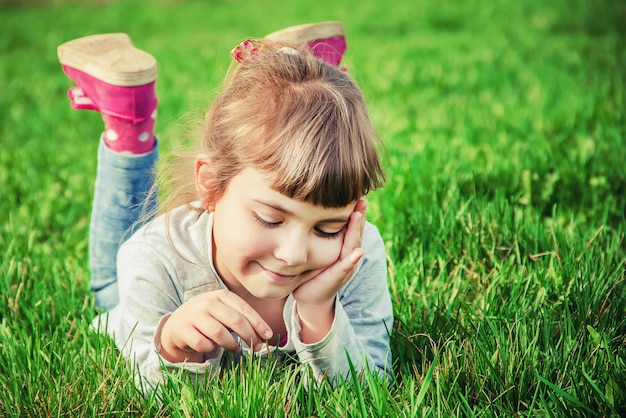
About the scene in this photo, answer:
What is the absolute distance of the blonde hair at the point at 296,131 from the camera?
1846 millimetres

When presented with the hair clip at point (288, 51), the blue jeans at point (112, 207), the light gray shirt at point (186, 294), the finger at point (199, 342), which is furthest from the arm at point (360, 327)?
the blue jeans at point (112, 207)

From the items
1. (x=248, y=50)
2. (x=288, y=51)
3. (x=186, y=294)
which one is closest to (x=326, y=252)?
(x=186, y=294)

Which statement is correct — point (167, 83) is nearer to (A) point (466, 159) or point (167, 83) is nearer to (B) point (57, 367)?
(A) point (466, 159)

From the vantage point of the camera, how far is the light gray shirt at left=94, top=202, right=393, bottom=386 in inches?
81.0

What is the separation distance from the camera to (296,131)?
187cm

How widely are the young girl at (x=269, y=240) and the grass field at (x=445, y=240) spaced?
0.12 m

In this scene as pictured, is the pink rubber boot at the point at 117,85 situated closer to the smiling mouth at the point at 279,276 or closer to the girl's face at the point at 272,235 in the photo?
the girl's face at the point at 272,235

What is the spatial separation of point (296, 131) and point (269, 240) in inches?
11.4

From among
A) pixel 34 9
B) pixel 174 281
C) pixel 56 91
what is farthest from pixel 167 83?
pixel 34 9

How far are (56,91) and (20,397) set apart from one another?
513cm

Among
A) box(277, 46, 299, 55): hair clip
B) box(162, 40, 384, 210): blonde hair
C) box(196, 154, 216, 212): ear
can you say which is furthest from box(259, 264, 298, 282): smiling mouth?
box(277, 46, 299, 55): hair clip

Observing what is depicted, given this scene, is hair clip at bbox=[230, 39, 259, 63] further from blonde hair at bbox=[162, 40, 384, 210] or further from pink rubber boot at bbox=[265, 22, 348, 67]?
pink rubber boot at bbox=[265, 22, 348, 67]

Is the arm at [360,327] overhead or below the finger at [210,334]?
below

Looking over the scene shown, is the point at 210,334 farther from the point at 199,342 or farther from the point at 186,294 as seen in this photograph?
the point at 186,294
